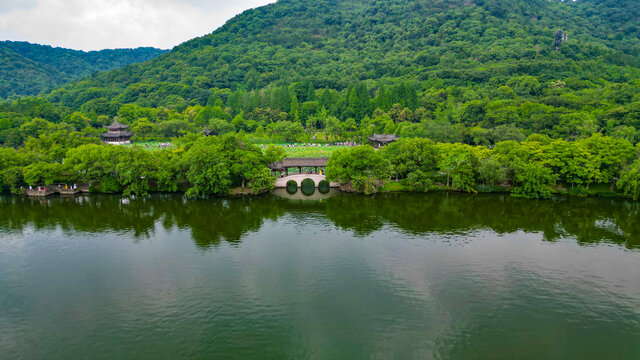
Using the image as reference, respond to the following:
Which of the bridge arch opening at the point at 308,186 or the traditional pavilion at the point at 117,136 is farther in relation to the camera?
the traditional pavilion at the point at 117,136

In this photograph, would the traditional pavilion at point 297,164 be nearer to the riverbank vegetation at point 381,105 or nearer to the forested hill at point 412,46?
the riverbank vegetation at point 381,105

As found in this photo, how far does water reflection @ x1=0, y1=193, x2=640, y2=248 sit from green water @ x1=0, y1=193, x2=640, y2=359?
296 millimetres

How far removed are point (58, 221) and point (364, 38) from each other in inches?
6256

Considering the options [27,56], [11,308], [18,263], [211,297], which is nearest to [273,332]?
[211,297]

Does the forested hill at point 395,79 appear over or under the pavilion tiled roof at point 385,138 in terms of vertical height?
over

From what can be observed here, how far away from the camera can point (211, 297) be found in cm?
2355

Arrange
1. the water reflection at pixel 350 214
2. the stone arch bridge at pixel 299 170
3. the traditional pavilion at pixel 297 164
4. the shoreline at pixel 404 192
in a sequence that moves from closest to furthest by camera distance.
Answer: the water reflection at pixel 350 214 → the shoreline at pixel 404 192 → the stone arch bridge at pixel 299 170 → the traditional pavilion at pixel 297 164

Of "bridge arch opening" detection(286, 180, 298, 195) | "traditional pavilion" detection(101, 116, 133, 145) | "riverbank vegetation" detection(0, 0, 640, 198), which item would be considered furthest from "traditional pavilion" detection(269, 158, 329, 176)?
"traditional pavilion" detection(101, 116, 133, 145)

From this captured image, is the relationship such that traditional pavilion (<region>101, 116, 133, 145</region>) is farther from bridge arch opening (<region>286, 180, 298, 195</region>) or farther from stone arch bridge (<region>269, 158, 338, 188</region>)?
bridge arch opening (<region>286, 180, 298, 195</region>)

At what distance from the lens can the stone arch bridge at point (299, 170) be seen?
5081cm

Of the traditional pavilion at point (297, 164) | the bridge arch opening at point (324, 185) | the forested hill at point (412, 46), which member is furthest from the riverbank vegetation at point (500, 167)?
the forested hill at point (412, 46)

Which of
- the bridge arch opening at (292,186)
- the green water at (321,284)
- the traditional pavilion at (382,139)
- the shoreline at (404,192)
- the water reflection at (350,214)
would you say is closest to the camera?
the green water at (321,284)

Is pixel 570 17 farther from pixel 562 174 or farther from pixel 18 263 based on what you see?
pixel 18 263

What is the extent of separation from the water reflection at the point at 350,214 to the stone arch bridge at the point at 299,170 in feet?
12.4
